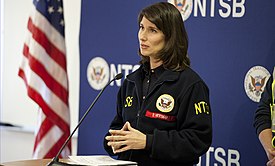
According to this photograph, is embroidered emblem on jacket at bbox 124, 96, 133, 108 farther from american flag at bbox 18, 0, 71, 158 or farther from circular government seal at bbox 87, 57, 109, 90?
american flag at bbox 18, 0, 71, 158

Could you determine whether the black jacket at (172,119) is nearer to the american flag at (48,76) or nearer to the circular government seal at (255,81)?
the circular government seal at (255,81)

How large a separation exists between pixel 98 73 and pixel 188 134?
5.45 ft

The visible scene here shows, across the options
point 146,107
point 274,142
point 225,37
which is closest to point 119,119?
point 146,107

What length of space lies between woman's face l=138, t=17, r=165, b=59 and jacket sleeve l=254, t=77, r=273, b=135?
2.13 feet

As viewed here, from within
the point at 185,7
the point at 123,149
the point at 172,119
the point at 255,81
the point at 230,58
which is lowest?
the point at 123,149

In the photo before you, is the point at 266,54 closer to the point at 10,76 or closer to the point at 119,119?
the point at 119,119

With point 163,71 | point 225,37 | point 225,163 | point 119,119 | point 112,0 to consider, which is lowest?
point 225,163

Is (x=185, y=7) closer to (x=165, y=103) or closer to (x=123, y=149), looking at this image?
(x=165, y=103)

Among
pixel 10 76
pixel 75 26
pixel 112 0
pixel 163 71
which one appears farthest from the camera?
pixel 10 76

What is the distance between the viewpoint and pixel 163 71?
242 cm

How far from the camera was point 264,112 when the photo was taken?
275cm

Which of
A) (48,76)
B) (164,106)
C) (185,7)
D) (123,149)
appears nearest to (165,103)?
(164,106)

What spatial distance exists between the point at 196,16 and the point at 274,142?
99 centimetres

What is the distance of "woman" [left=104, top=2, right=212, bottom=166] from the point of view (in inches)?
88.4
